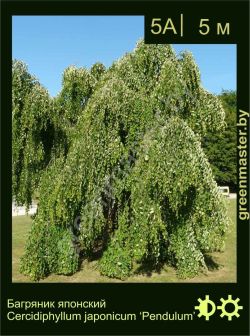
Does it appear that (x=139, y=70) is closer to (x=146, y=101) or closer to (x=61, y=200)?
(x=146, y=101)

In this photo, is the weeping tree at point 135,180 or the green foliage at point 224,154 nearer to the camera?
the weeping tree at point 135,180

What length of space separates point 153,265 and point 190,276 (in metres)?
1.30

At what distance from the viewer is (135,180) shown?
938 centimetres

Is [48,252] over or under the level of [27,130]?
under

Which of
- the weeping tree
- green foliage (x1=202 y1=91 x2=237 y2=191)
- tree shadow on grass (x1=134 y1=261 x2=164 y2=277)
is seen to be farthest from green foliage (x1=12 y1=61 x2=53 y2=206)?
green foliage (x1=202 y1=91 x2=237 y2=191)

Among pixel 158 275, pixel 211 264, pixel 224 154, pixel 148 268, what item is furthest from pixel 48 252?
pixel 224 154

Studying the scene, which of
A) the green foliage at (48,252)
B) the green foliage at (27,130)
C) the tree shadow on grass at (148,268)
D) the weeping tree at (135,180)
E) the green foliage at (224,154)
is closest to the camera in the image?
the weeping tree at (135,180)

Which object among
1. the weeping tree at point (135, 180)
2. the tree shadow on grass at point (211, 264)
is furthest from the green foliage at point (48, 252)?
the tree shadow on grass at point (211, 264)

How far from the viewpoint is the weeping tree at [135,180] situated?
9094 millimetres

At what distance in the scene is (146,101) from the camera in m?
9.73

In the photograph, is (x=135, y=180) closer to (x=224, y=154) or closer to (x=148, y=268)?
(x=148, y=268)

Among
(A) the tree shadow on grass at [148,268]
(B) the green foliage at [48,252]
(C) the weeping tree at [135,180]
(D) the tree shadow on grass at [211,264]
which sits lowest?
(D) the tree shadow on grass at [211,264]

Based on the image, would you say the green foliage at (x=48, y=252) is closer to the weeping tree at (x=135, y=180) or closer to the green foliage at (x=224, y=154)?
the weeping tree at (x=135, y=180)

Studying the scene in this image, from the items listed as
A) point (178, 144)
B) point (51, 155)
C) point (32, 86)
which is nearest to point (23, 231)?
point (51, 155)
